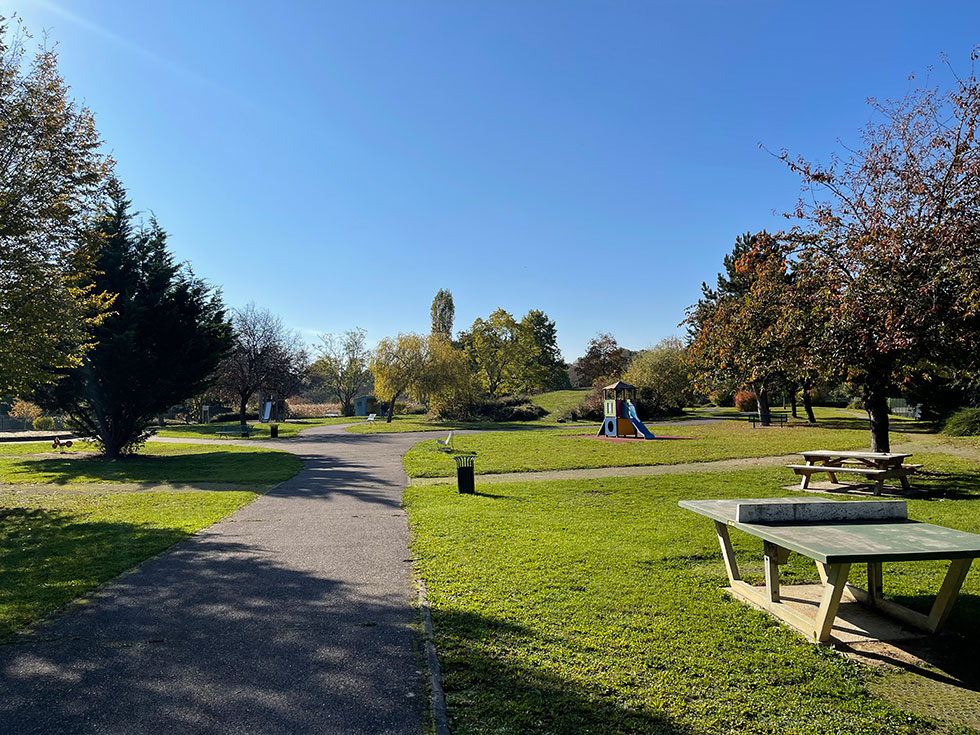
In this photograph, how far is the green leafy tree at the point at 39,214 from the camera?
10.4m

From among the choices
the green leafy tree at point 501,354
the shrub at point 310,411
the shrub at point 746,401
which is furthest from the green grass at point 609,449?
the shrub at point 310,411

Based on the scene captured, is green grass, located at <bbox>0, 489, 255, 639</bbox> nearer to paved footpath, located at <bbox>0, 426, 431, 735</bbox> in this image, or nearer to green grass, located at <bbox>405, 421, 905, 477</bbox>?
paved footpath, located at <bbox>0, 426, 431, 735</bbox>

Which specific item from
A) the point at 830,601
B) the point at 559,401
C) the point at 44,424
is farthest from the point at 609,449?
the point at 44,424

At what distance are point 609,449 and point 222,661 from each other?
1762cm

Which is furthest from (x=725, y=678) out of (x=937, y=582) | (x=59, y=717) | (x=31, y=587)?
(x=31, y=587)

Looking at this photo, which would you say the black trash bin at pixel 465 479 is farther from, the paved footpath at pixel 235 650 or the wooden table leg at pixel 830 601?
the wooden table leg at pixel 830 601

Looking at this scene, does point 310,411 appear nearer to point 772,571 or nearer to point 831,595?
point 772,571

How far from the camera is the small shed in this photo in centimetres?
5750

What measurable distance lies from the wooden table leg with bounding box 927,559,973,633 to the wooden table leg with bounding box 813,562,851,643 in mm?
770

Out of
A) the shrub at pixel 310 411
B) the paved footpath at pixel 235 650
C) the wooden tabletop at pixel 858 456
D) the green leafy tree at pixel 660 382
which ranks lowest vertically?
the paved footpath at pixel 235 650

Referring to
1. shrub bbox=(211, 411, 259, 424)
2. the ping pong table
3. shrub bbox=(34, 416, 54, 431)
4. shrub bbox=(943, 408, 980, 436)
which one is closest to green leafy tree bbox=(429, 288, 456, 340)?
shrub bbox=(211, 411, 259, 424)

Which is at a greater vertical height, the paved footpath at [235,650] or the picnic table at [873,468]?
the picnic table at [873,468]

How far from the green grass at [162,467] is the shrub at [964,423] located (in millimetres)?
24391

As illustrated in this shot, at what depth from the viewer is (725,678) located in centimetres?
358
